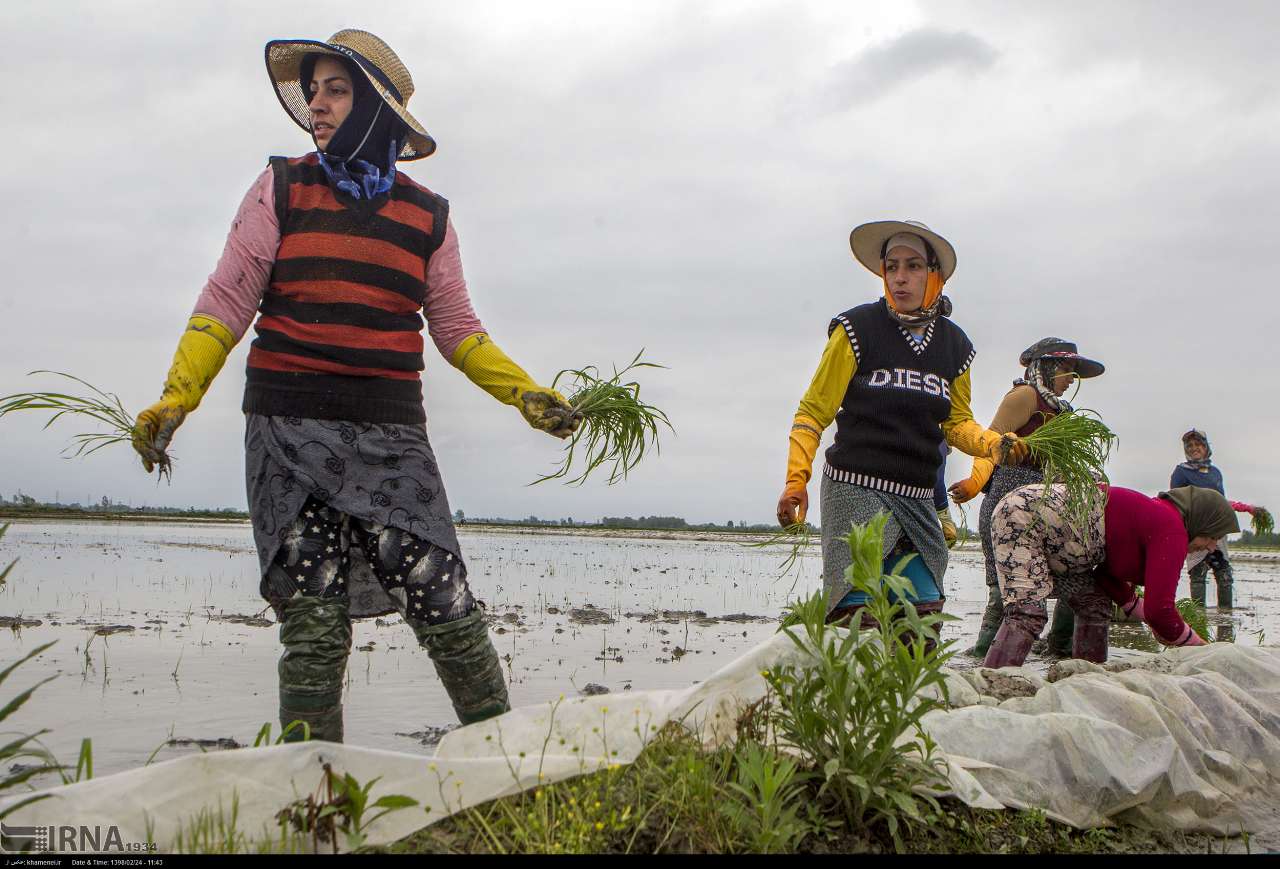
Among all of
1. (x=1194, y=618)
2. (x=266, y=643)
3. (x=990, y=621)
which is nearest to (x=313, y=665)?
(x=266, y=643)

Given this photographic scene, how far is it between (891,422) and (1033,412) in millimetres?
2195

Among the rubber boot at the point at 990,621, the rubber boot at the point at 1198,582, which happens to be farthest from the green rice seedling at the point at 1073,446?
the rubber boot at the point at 1198,582

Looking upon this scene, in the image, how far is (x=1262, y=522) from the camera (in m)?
8.62

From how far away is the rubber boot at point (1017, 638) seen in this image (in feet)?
14.6

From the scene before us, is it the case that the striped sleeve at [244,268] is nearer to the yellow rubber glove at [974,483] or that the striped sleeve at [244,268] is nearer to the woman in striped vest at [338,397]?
the woman in striped vest at [338,397]

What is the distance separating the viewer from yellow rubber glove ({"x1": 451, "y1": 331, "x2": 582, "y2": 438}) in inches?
114

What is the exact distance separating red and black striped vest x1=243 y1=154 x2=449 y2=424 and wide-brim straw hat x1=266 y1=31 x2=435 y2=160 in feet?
1.02

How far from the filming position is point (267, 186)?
275 centimetres

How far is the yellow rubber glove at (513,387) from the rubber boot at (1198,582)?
7.86 meters

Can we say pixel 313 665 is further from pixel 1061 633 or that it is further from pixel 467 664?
pixel 1061 633

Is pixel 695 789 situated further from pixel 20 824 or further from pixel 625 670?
pixel 625 670

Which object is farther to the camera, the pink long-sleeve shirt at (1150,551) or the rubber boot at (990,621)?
the rubber boot at (990,621)

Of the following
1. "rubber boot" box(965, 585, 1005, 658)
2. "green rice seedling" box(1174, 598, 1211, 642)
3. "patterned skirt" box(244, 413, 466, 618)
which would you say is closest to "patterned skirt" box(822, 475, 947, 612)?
"patterned skirt" box(244, 413, 466, 618)

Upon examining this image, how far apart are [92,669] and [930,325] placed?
16.1 feet
